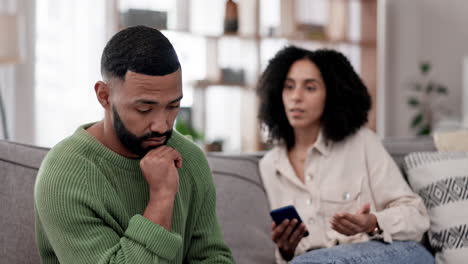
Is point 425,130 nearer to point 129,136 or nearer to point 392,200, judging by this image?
point 392,200

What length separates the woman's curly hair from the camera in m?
2.07

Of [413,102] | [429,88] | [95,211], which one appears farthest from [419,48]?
[95,211]

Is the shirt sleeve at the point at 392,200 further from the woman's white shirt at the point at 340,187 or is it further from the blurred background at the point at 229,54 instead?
the blurred background at the point at 229,54

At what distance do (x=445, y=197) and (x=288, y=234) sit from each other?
0.60 metres

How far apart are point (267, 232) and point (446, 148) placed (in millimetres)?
781

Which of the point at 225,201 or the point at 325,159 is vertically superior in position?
the point at 325,159

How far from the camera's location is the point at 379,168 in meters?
2.00

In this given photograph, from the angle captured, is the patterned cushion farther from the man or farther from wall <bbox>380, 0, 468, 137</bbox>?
wall <bbox>380, 0, 468, 137</bbox>

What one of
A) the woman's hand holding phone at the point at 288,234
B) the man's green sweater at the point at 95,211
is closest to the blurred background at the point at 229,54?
the woman's hand holding phone at the point at 288,234

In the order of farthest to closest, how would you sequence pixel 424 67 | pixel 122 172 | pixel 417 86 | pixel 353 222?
pixel 417 86 → pixel 424 67 → pixel 353 222 → pixel 122 172

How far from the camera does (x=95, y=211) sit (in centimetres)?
117

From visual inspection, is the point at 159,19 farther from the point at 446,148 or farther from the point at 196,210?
the point at 196,210

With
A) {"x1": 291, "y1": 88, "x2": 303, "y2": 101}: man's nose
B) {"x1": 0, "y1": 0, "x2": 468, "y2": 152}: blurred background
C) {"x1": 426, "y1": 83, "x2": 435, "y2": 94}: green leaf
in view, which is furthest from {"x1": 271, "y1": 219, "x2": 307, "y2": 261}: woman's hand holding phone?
{"x1": 426, "y1": 83, "x2": 435, "y2": 94}: green leaf

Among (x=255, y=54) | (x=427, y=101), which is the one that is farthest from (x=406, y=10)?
(x=255, y=54)
